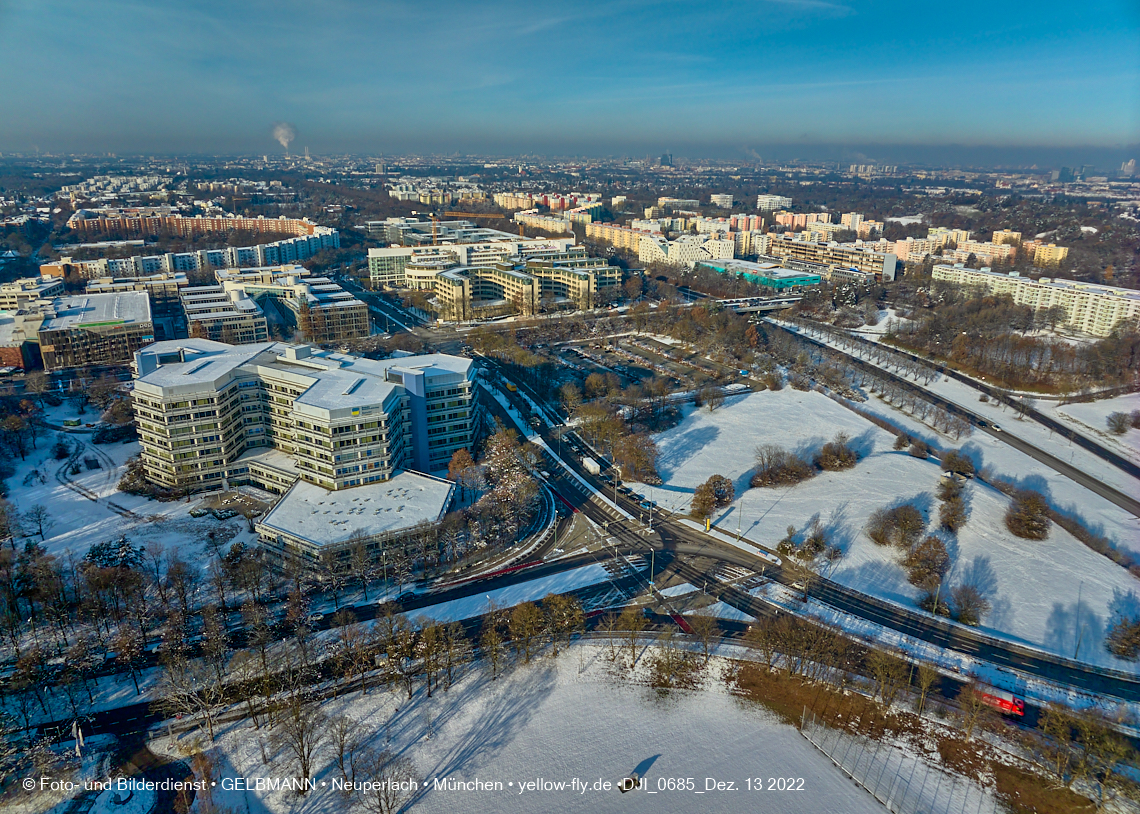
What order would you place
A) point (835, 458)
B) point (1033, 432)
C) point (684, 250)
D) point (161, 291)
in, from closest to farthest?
point (835, 458) → point (1033, 432) → point (161, 291) → point (684, 250)

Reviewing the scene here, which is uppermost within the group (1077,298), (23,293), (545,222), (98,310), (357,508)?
(545,222)

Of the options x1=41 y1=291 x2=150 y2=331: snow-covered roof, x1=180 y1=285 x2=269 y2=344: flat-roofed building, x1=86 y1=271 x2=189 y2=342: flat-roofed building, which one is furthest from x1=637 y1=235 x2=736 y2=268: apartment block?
x1=41 y1=291 x2=150 y2=331: snow-covered roof

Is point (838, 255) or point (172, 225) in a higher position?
point (172, 225)

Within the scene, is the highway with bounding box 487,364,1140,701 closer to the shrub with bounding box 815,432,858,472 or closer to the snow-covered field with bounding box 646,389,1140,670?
the snow-covered field with bounding box 646,389,1140,670

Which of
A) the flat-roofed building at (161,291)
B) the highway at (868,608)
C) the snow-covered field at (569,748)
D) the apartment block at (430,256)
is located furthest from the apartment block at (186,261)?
the snow-covered field at (569,748)

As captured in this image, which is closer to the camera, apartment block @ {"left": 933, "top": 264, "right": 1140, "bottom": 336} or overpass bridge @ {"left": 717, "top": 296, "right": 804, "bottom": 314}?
apartment block @ {"left": 933, "top": 264, "right": 1140, "bottom": 336}

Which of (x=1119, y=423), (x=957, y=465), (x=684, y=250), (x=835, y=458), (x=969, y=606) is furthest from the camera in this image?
(x=684, y=250)

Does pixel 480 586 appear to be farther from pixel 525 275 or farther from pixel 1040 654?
pixel 525 275

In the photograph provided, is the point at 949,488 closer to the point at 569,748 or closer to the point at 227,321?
the point at 569,748

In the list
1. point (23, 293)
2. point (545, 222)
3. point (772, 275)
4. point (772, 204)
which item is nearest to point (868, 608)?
point (772, 275)
